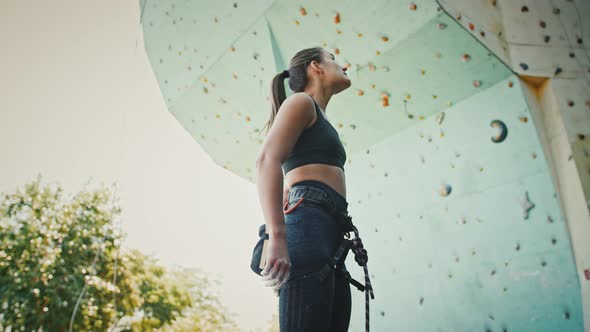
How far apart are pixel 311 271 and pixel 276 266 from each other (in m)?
0.11

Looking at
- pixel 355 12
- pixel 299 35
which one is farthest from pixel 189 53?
pixel 355 12

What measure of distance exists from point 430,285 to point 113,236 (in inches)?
365

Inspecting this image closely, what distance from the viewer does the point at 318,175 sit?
1.02 metres

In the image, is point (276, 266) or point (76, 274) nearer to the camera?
point (276, 266)

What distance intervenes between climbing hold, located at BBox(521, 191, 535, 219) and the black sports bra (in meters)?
1.19

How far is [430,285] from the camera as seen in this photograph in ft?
6.97

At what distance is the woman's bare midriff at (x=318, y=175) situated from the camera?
1013 mm

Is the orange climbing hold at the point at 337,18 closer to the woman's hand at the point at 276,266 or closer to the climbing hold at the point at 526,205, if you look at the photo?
the climbing hold at the point at 526,205

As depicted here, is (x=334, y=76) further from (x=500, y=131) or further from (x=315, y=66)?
(x=500, y=131)

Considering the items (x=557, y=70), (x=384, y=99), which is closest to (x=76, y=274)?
(x=384, y=99)

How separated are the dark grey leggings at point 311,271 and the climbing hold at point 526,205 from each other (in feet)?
3.99

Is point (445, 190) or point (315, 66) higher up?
point (315, 66)

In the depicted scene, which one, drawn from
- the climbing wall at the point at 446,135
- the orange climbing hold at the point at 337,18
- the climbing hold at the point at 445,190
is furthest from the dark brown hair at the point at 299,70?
the climbing hold at the point at 445,190

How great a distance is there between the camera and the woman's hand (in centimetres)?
76
